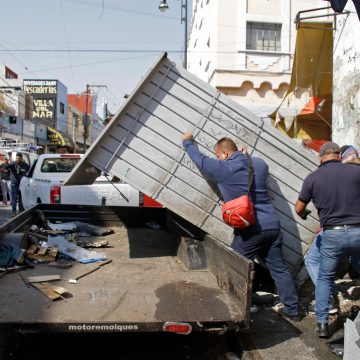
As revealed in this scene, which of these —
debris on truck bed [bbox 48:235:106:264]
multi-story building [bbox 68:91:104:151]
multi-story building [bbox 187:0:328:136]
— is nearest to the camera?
debris on truck bed [bbox 48:235:106:264]

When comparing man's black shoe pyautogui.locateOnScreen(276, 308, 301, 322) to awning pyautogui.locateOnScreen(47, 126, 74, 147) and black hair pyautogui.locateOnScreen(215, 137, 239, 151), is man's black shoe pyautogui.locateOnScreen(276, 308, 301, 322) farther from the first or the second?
awning pyautogui.locateOnScreen(47, 126, 74, 147)

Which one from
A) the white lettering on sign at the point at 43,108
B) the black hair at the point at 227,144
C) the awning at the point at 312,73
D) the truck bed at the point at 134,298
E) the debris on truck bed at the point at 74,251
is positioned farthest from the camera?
the white lettering on sign at the point at 43,108

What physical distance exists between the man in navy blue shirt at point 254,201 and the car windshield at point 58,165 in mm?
6393

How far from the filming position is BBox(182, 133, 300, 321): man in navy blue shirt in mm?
4730

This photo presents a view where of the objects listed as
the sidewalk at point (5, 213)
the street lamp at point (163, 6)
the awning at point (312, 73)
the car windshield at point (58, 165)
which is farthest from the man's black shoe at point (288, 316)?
the street lamp at point (163, 6)

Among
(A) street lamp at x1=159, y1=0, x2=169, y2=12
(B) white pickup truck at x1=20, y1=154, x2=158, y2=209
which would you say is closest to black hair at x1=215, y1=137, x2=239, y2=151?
(B) white pickup truck at x1=20, y1=154, x2=158, y2=209

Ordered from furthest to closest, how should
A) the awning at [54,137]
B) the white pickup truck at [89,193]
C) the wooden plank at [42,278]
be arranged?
the awning at [54,137], the white pickup truck at [89,193], the wooden plank at [42,278]

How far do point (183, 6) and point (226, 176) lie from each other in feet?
67.8

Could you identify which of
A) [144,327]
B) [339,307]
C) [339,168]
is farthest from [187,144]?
[339,307]

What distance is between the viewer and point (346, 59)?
24.7 ft

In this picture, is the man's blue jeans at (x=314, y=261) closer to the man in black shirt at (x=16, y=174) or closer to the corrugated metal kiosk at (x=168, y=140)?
the corrugated metal kiosk at (x=168, y=140)

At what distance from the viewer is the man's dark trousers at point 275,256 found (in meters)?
4.75

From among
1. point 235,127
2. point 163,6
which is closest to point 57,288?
point 235,127

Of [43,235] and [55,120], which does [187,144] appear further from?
[55,120]
